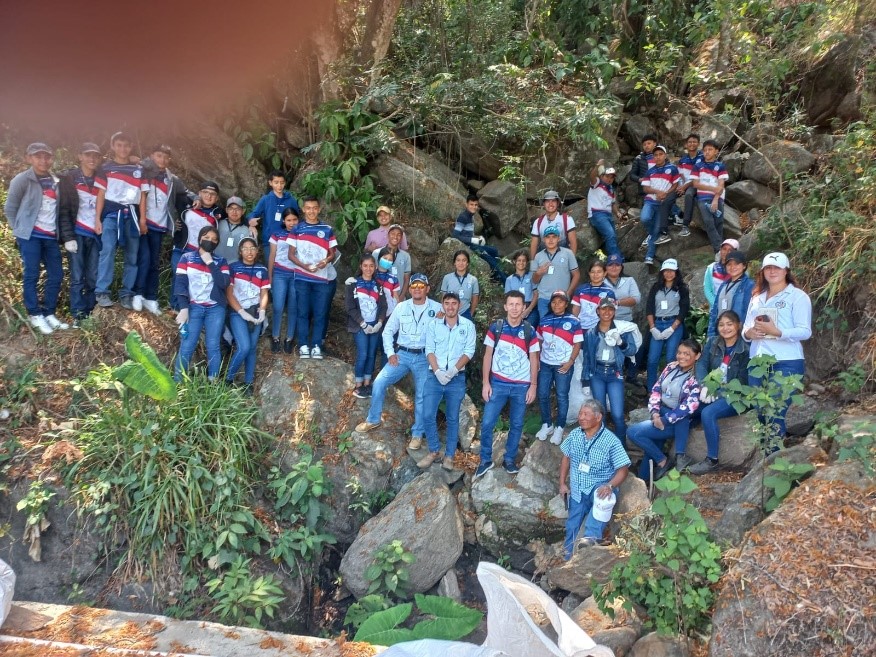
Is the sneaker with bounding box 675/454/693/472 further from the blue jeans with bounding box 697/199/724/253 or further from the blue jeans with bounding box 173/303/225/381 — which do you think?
the blue jeans with bounding box 173/303/225/381

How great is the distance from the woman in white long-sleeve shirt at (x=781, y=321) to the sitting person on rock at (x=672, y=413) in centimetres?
59

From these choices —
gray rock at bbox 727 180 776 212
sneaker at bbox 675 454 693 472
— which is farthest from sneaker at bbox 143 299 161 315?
gray rock at bbox 727 180 776 212

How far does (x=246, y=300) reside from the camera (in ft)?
23.2

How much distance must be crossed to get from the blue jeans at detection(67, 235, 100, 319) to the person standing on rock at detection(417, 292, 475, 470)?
3.94 metres

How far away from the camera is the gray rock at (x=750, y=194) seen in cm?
986

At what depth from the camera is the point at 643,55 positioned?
37.0 ft

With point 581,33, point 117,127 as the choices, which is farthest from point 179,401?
point 581,33

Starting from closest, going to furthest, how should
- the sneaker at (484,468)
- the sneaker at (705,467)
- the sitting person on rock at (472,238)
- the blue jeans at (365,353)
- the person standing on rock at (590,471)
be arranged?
the person standing on rock at (590,471)
the sneaker at (705,467)
the sneaker at (484,468)
the blue jeans at (365,353)
the sitting person on rock at (472,238)

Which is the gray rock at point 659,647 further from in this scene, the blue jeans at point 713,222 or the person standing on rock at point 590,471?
the blue jeans at point 713,222

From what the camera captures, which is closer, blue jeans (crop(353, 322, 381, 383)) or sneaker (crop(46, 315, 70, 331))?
sneaker (crop(46, 315, 70, 331))

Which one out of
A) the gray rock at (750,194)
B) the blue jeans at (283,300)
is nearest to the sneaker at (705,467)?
the blue jeans at (283,300)

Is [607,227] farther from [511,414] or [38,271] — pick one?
[38,271]

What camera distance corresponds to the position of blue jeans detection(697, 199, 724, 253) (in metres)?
8.88

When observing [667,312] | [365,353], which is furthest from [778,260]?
[365,353]
